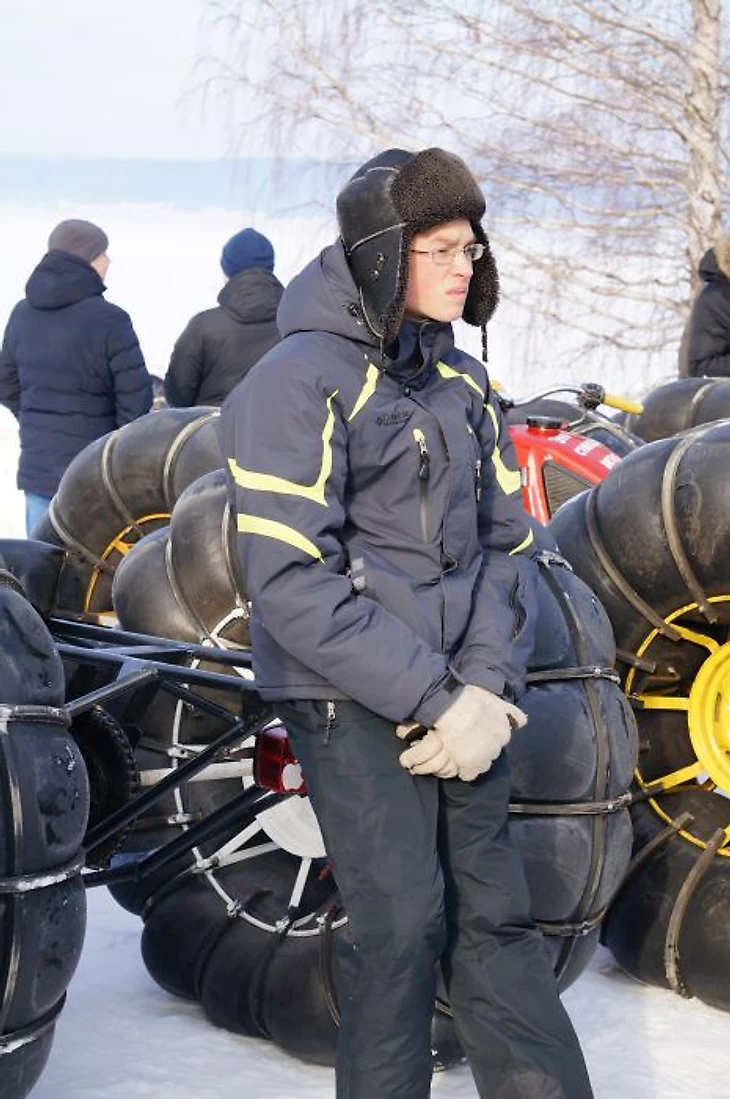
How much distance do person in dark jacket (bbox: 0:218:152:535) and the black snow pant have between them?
474 centimetres

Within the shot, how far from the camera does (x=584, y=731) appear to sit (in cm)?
390

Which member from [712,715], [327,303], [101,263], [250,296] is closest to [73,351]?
[101,263]

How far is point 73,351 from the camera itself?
7590 mm

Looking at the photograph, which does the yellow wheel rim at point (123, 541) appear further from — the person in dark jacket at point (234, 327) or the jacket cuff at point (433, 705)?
the jacket cuff at point (433, 705)

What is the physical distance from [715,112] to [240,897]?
449 inches

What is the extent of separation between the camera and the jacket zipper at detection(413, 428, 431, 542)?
117 inches

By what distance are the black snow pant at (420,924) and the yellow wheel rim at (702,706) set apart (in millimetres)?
1586

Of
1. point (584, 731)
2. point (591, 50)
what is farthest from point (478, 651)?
point (591, 50)

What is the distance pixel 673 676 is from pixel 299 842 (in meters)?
1.07

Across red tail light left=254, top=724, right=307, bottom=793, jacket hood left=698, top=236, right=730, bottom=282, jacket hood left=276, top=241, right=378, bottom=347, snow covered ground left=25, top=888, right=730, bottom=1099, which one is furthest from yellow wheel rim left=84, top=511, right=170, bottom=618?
jacket hood left=276, top=241, right=378, bottom=347

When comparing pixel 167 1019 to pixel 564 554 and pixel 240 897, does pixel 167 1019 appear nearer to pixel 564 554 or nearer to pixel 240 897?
pixel 240 897

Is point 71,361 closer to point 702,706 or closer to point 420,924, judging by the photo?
point 702,706

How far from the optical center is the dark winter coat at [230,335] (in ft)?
25.2

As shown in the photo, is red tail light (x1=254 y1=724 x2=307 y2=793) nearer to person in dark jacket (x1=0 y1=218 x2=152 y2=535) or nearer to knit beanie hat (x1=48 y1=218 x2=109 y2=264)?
person in dark jacket (x1=0 y1=218 x2=152 y2=535)
